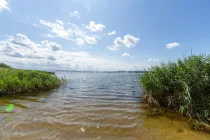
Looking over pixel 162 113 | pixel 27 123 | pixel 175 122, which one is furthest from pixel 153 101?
pixel 27 123

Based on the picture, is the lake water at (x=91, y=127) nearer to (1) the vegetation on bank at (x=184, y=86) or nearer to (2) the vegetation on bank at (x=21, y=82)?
(1) the vegetation on bank at (x=184, y=86)

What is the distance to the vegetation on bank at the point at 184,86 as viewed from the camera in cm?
644

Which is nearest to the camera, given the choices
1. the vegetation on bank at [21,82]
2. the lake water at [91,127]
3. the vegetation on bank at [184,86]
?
the lake water at [91,127]

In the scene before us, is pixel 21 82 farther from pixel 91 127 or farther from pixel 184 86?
pixel 184 86

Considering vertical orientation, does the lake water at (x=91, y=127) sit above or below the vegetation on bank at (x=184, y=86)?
below

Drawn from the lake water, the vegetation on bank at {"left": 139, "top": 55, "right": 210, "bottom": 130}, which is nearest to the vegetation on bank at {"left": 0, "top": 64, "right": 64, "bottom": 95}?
the lake water

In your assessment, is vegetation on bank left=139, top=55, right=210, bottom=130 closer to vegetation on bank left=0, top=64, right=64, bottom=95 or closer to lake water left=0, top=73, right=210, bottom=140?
lake water left=0, top=73, right=210, bottom=140

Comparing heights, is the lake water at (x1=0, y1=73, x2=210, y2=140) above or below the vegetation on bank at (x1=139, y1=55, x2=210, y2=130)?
below

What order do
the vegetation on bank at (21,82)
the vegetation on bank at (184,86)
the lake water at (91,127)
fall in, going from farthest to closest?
the vegetation on bank at (21,82) → the vegetation on bank at (184,86) → the lake water at (91,127)

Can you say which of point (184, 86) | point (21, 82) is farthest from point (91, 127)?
point (21, 82)

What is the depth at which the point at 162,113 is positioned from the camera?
7645 mm

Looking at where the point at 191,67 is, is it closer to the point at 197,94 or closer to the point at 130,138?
the point at 197,94

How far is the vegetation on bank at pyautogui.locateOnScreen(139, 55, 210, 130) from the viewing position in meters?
6.44

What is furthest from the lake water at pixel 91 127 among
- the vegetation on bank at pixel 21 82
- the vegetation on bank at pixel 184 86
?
the vegetation on bank at pixel 21 82
